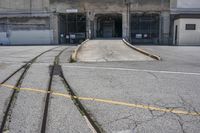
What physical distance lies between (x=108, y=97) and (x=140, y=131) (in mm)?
2467

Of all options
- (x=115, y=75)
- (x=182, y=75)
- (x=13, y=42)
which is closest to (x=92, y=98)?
(x=115, y=75)

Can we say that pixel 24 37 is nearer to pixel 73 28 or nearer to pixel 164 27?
pixel 73 28

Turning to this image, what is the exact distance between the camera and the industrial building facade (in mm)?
41594

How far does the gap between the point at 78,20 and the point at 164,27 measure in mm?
13174

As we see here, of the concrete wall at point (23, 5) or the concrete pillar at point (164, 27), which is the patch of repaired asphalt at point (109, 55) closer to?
the concrete pillar at point (164, 27)

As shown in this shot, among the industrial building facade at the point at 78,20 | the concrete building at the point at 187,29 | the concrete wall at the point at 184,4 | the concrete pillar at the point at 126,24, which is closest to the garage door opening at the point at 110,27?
the industrial building facade at the point at 78,20

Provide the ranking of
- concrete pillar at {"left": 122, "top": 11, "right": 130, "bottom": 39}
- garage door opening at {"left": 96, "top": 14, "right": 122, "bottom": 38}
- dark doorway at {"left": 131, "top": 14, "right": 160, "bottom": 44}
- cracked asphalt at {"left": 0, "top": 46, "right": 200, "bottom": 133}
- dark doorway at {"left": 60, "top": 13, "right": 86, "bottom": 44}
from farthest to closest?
garage door opening at {"left": 96, "top": 14, "right": 122, "bottom": 38} < dark doorway at {"left": 60, "top": 13, "right": 86, "bottom": 44} < dark doorway at {"left": 131, "top": 14, "right": 160, "bottom": 44} < concrete pillar at {"left": 122, "top": 11, "right": 130, "bottom": 39} < cracked asphalt at {"left": 0, "top": 46, "right": 200, "bottom": 133}

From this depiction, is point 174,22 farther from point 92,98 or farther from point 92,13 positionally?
point 92,98

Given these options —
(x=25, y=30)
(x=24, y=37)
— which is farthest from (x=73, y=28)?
(x=24, y=37)

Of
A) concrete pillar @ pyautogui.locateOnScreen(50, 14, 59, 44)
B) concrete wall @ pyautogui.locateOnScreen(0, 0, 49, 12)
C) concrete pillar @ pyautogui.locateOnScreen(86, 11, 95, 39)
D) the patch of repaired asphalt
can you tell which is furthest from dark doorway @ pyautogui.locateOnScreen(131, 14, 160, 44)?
the patch of repaired asphalt

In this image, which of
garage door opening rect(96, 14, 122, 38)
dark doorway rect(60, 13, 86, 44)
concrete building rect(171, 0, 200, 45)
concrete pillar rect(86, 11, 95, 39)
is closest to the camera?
concrete building rect(171, 0, 200, 45)

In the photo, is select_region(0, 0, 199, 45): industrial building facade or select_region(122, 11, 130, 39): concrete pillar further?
select_region(122, 11, 130, 39): concrete pillar

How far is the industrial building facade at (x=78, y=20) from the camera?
41594mm

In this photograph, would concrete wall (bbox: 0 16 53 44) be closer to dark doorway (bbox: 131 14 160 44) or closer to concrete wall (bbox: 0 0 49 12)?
concrete wall (bbox: 0 0 49 12)
